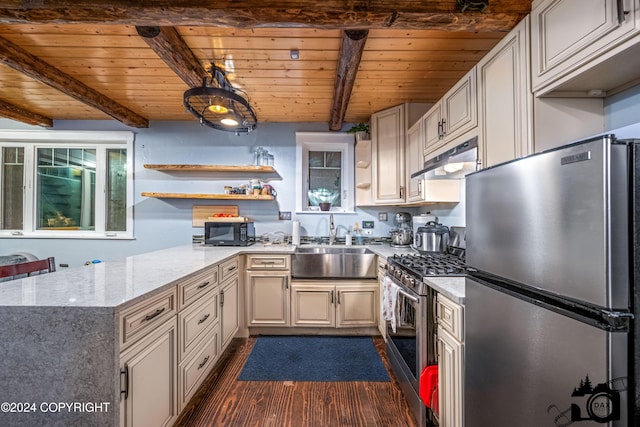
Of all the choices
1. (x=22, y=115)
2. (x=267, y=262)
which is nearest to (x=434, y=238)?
(x=267, y=262)

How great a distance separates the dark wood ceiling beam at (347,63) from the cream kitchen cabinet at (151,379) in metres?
1.90

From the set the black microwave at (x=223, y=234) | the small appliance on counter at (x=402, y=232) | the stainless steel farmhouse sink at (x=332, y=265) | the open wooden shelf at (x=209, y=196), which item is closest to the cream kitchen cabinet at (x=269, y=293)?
the stainless steel farmhouse sink at (x=332, y=265)

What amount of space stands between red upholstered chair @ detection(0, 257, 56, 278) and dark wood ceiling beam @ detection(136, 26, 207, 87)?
150 centimetres

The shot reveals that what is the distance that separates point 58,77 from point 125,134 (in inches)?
42.6

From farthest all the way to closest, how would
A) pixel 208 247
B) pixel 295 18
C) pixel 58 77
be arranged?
pixel 208 247, pixel 58 77, pixel 295 18

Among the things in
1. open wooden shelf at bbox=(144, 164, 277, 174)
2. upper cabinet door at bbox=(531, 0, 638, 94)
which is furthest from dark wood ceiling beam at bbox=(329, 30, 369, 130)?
open wooden shelf at bbox=(144, 164, 277, 174)

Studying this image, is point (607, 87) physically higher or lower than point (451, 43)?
lower

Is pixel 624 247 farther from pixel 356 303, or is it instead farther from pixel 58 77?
pixel 58 77

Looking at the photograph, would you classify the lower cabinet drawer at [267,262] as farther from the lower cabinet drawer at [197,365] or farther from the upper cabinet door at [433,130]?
the upper cabinet door at [433,130]

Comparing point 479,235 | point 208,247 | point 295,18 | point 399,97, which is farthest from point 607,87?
point 208,247

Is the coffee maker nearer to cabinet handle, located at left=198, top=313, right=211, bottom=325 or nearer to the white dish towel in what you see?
the white dish towel

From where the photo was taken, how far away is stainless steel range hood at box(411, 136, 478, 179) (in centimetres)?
158

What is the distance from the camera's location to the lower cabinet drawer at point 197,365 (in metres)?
1.49

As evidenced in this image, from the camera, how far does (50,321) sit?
970mm
